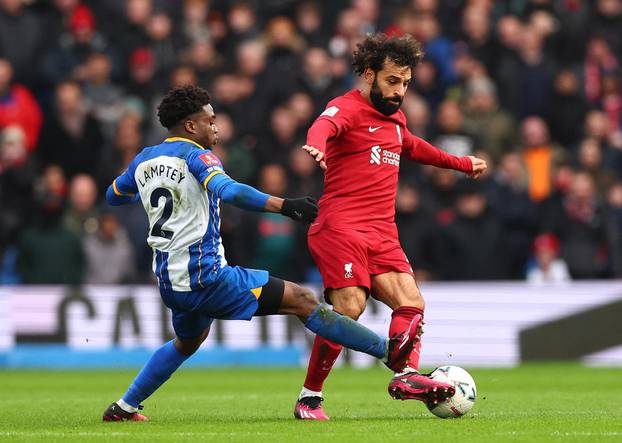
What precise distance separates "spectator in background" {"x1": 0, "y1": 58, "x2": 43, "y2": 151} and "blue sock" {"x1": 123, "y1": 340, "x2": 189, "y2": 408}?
862 cm

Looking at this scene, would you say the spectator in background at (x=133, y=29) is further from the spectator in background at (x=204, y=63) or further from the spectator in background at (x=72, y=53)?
the spectator in background at (x=204, y=63)

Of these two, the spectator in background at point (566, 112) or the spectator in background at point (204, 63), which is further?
the spectator in background at point (566, 112)

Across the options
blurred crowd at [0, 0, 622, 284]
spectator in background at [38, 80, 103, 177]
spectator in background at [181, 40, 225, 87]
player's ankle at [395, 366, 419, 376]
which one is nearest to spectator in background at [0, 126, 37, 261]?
blurred crowd at [0, 0, 622, 284]

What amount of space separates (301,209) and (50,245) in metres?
9.53

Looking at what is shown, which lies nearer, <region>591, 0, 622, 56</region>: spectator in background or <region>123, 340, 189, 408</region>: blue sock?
<region>123, 340, 189, 408</region>: blue sock

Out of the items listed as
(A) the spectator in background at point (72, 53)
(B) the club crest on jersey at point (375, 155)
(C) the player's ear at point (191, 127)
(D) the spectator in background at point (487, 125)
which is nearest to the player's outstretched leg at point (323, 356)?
(B) the club crest on jersey at point (375, 155)

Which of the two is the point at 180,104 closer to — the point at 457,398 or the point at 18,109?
the point at 457,398

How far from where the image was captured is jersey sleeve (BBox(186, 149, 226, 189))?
8192 mm

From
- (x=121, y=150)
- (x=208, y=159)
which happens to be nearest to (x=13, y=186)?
(x=121, y=150)

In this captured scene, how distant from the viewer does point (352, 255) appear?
29.8 feet

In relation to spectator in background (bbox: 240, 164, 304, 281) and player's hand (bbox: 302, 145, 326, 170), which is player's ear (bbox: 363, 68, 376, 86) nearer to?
player's hand (bbox: 302, 145, 326, 170)

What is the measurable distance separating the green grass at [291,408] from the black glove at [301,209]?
123 centimetres

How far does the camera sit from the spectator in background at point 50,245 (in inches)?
651

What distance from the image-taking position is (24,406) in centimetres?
1052
